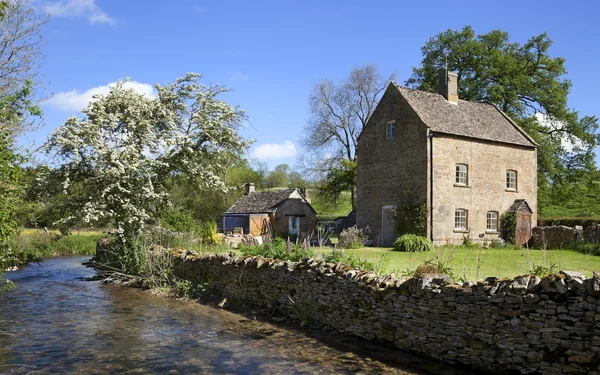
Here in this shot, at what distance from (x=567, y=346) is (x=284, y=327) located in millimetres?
6722

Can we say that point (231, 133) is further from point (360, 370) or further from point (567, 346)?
point (567, 346)

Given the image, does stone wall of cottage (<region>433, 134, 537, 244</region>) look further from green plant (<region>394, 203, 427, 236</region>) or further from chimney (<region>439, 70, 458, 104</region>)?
chimney (<region>439, 70, 458, 104</region>)

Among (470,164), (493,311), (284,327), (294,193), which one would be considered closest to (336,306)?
(284,327)

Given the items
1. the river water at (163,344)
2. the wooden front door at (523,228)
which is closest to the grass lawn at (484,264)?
the river water at (163,344)

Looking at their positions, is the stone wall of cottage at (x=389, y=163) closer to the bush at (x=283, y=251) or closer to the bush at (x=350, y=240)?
the bush at (x=350, y=240)

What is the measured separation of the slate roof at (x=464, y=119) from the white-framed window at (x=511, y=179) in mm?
1824

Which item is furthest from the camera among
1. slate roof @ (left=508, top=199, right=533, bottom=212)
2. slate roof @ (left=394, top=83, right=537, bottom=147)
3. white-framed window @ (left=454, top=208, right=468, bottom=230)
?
slate roof @ (left=508, top=199, right=533, bottom=212)

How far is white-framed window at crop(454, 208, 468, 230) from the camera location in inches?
1186

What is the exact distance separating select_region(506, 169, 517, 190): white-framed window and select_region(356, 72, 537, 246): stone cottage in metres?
0.06

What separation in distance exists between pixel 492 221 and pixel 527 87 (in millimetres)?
13606

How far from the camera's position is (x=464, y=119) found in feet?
104

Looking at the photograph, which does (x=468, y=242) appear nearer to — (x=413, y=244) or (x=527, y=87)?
(x=413, y=244)

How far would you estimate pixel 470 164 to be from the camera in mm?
30547

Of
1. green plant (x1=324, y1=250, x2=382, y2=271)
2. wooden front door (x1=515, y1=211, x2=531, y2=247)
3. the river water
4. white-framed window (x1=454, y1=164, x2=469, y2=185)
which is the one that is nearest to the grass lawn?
green plant (x1=324, y1=250, x2=382, y2=271)
